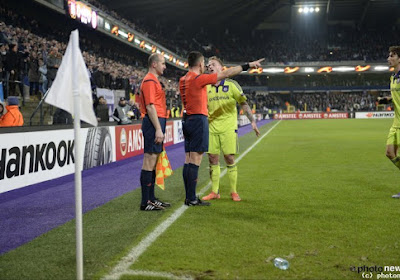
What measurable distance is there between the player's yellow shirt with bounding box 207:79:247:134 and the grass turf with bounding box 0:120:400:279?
1.19m

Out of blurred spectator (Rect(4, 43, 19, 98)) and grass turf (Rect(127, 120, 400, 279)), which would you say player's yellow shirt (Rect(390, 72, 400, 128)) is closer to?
grass turf (Rect(127, 120, 400, 279))

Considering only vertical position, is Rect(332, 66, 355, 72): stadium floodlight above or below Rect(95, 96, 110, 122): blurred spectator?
above

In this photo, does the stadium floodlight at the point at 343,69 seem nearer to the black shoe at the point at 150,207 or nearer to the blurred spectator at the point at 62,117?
the blurred spectator at the point at 62,117

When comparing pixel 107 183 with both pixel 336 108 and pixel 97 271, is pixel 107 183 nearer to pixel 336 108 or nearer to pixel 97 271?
pixel 97 271

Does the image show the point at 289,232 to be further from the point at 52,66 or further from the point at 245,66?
the point at 52,66

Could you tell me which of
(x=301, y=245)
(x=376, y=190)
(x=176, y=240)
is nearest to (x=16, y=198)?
(x=176, y=240)

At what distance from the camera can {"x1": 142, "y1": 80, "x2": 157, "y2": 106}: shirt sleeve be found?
18.4ft

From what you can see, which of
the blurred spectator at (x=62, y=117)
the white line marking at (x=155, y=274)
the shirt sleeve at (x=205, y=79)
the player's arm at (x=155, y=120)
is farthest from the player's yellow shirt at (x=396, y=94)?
the blurred spectator at (x=62, y=117)

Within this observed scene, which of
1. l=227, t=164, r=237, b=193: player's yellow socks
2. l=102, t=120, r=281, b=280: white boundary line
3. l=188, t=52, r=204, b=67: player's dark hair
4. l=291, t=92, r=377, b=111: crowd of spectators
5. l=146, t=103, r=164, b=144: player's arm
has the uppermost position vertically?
l=291, t=92, r=377, b=111: crowd of spectators

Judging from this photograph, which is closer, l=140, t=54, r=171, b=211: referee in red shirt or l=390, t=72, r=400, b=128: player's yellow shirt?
l=140, t=54, r=171, b=211: referee in red shirt

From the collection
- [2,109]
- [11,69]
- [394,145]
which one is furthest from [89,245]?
[11,69]

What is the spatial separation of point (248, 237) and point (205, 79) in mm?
2238

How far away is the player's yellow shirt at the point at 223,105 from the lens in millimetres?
6512

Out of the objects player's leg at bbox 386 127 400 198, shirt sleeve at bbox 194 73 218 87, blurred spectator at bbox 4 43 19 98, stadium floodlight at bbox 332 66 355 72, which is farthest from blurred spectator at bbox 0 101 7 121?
stadium floodlight at bbox 332 66 355 72
